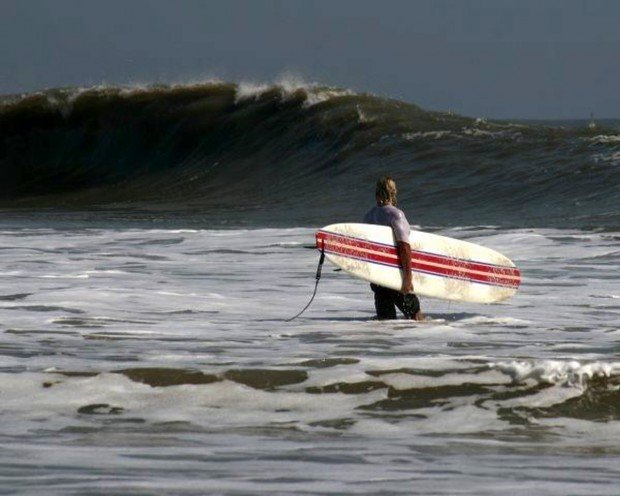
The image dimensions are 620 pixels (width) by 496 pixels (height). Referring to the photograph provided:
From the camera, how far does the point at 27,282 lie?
12555 mm

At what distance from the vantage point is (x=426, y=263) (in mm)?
10797

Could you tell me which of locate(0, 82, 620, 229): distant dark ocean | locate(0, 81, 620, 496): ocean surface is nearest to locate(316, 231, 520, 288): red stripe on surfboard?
locate(0, 81, 620, 496): ocean surface

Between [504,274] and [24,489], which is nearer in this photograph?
[24,489]

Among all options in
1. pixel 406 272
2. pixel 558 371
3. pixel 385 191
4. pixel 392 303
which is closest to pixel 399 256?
pixel 406 272

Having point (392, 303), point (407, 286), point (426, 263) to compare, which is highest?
point (426, 263)

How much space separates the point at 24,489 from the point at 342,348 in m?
3.60

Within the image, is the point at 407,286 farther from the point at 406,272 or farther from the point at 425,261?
the point at 425,261

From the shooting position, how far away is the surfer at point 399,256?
33.4 feet

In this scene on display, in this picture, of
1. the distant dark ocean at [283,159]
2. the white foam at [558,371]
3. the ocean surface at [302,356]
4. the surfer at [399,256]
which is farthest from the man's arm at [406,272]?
the distant dark ocean at [283,159]

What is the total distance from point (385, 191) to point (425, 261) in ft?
2.65

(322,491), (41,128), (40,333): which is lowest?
(322,491)

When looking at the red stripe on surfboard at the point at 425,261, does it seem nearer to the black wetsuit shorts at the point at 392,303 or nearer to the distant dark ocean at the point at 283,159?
the black wetsuit shorts at the point at 392,303

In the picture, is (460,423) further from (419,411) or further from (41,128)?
(41,128)

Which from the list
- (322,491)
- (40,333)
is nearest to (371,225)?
(40,333)
